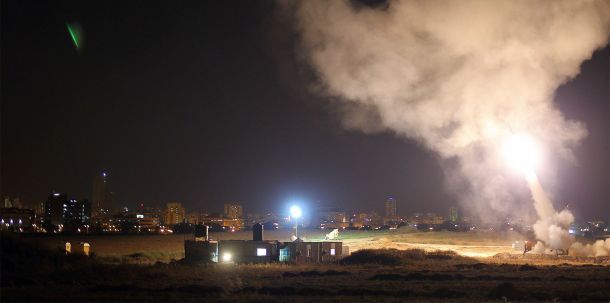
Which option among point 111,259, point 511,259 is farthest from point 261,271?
point 511,259

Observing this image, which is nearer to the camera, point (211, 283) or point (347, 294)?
point (347, 294)

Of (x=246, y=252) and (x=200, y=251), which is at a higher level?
(x=200, y=251)

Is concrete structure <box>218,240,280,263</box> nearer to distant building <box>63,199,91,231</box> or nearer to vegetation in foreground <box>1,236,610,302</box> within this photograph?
vegetation in foreground <box>1,236,610,302</box>

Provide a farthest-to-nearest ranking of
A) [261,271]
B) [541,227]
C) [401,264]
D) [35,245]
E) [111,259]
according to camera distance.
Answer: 1. [541,227]
2. [111,259]
3. [401,264]
4. [35,245]
5. [261,271]

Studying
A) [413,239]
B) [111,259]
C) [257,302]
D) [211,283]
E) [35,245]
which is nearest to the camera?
[257,302]

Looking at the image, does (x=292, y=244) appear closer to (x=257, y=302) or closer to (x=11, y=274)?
Result: (x=11, y=274)

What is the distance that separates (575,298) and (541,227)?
1262 inches

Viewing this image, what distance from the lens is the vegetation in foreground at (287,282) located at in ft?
78.3

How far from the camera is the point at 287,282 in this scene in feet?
95.4

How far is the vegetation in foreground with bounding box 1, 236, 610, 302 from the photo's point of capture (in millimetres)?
23875

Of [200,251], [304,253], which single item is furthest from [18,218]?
[304,253]

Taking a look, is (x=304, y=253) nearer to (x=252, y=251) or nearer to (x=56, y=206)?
(x=252, y=251)

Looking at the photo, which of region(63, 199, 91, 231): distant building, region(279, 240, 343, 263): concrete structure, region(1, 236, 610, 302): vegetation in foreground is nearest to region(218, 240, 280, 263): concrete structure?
region(279, 240, 343, 263): concrete structure

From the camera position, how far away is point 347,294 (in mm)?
24875
